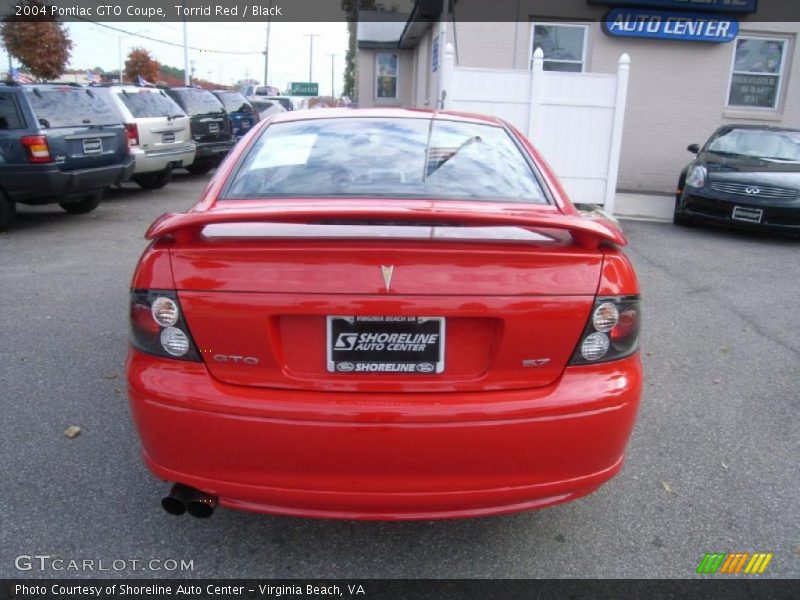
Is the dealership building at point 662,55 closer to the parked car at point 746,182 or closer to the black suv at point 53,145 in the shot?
the parked car at point 746,182

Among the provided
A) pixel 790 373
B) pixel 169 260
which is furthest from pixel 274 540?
pixel 790 373

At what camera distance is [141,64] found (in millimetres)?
49562

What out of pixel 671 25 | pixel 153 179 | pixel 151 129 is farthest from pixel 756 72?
pixel 153 179

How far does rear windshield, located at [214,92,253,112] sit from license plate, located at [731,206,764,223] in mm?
11395

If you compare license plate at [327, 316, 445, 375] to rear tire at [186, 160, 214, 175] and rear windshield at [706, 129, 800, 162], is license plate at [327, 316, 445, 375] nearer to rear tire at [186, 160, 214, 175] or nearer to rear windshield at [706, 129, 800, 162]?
rear windshield at [706, 129, 800, 162]

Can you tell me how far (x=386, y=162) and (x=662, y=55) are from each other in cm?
1170

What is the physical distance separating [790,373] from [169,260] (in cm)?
415

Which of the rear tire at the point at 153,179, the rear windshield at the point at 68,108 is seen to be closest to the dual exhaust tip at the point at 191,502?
the rear windshield at the point at 68,108

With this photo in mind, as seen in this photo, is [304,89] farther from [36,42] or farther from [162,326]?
[162,326]

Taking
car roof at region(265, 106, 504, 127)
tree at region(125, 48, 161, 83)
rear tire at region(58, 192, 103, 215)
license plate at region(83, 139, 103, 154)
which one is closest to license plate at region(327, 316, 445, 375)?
car roof at region(265, 106, 504, 127)

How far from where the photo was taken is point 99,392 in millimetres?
3932

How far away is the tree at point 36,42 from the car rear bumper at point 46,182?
22524 mm

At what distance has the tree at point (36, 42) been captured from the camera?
27.2m

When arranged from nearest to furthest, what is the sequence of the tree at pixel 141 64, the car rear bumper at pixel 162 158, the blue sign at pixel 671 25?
the car rear bumper at pixel 162 158 < the blue sign at pixel 671 25 < the tree at pixel 141 64
